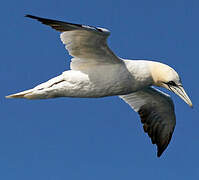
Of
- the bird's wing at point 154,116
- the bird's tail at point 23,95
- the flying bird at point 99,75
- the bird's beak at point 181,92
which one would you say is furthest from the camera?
the bird's wing at point 154,116

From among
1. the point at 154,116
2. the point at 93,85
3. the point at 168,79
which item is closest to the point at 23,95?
the point at 93,85

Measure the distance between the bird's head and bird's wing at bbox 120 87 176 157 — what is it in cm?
272

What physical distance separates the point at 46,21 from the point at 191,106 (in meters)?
3.75

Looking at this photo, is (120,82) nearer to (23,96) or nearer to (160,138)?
(23,96)

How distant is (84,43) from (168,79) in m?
2.02

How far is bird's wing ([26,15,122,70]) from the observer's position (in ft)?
34.6

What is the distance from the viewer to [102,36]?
10.8m

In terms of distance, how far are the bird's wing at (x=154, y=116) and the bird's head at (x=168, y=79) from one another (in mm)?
2718

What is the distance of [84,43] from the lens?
1124 cm

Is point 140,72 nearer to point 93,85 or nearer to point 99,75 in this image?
point 99,75

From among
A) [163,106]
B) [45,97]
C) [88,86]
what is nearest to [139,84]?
[88,86]

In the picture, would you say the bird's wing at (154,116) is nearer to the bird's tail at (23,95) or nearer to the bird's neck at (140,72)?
the bird's neck at (140,72)

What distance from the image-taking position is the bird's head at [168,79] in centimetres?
1143

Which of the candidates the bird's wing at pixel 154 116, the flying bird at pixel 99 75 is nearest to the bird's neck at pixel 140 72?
the flying bird at pixel 99 75
